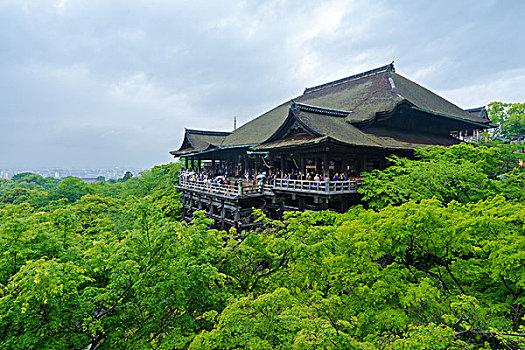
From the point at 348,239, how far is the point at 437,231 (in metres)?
2.49

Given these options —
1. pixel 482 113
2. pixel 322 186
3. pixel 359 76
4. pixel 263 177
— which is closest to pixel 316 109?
pixel 263 177

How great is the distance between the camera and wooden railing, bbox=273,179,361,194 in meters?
14.7

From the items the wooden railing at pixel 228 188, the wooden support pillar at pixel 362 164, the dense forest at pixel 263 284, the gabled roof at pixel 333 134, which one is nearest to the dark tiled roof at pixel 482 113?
the gabled roof at pixel 333 134

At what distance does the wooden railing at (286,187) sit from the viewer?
1488 centimetres

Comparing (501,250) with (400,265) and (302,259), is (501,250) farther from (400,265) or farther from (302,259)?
(302,259)

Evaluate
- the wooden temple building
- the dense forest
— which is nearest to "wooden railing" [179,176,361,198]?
the wooden temple building

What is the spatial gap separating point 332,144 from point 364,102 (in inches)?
415

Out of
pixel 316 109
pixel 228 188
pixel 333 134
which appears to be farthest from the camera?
pixel 316 109

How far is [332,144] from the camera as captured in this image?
14898mm

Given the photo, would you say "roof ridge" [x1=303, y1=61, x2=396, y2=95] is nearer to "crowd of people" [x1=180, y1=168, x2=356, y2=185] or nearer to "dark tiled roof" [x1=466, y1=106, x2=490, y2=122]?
"dark tiled roof" [x1=466, y1=106, x2=490, y2=122]

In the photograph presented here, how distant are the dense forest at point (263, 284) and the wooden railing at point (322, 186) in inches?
212

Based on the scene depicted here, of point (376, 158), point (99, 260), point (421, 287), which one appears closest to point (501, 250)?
point (421, 287)

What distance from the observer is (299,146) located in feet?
53.1

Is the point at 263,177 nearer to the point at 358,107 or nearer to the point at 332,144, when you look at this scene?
the point at 332,144
